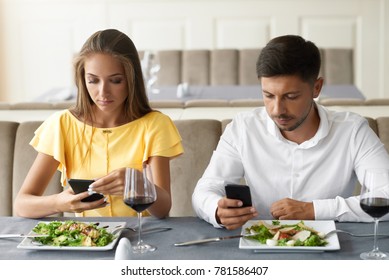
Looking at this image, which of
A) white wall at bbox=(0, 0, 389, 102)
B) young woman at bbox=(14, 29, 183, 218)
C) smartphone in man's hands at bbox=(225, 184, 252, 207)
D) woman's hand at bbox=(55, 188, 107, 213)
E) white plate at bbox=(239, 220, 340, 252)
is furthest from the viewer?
white wall at bbox=(0, 0, 389, 102)

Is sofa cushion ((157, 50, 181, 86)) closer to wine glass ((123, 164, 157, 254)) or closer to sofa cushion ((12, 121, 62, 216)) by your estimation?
sofa cushion ((12, 121, 62, 216))

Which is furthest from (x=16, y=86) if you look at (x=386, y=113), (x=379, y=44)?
(x=386, y=113)

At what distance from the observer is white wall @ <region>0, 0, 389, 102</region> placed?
5973 mm

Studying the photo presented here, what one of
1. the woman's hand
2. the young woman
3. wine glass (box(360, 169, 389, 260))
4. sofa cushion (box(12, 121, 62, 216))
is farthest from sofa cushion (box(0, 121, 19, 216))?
wine glass (box(360, 169, 389, 260))

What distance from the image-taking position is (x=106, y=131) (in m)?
2.28

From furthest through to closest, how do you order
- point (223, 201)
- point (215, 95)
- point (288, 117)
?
point (215, 95), point (288, 117), point (223, 201)

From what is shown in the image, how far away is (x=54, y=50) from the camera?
6246 millimetres

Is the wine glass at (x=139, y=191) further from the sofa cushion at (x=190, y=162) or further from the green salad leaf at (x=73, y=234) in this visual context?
the sofa cushion at (x=190, y=162)

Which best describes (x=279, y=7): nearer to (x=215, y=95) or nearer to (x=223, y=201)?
(x=215, y=95)

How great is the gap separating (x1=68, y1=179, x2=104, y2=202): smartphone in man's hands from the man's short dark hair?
22.5 inches

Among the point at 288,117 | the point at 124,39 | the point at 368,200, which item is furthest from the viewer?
the point at 124,39

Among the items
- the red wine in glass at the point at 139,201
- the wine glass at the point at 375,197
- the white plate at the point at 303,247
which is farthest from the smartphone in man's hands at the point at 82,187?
the wine glass at the point at 375,197

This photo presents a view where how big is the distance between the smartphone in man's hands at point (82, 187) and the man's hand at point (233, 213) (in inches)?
13.1

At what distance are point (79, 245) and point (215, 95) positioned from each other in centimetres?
266
